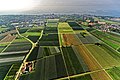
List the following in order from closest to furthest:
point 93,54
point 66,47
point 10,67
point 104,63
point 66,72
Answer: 1. point 66,72
2. point 10,67
3. point 104,63
4. point 93,54
5. point 66,47

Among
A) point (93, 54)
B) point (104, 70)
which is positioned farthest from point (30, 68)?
point (93, 54)

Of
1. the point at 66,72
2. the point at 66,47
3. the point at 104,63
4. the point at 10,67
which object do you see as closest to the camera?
the point at 66,72

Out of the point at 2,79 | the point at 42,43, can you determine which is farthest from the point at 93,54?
the point at 2,79

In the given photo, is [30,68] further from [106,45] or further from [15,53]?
[106,45]

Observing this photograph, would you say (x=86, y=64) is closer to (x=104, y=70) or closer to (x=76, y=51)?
(x=104, y=70)

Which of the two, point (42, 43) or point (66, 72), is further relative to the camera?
point (42, 43)

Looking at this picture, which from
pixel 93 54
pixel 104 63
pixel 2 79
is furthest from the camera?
pixel 93 54

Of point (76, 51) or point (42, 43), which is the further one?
point (42, 43)

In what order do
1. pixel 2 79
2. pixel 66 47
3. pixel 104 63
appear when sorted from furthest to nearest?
pixel 66 47, pixel 104 63, pixel 2 79
